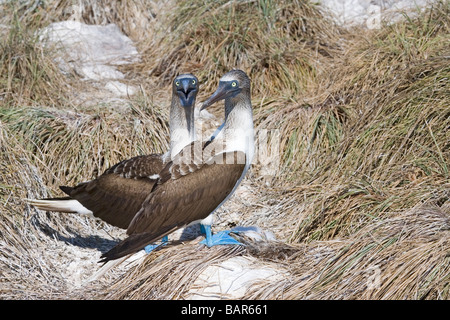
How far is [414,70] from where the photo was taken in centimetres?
678

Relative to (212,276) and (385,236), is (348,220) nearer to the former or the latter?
(385,236)

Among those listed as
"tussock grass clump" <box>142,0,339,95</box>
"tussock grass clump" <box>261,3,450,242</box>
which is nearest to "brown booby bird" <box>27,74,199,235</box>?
"tussock grass clump" <box>261,3,450,242</box>

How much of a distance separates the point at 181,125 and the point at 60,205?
121 cm

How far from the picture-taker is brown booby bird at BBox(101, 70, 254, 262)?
212 inches

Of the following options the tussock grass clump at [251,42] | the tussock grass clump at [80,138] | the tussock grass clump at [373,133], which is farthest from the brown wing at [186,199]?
the tussock grass clump at [251,42]

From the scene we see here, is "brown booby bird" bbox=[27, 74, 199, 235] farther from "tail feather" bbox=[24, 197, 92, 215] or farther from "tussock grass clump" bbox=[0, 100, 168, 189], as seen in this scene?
"tussock grass clump" bbox=[0, 100, 168, 189]

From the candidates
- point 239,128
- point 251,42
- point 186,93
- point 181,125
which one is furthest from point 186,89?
point 251,42

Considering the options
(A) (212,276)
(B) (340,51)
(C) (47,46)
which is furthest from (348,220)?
(C) (47,46)

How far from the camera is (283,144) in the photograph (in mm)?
7441

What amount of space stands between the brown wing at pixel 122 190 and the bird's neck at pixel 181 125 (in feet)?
0.74

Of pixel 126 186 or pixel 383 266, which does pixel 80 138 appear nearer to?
pixel 126 186

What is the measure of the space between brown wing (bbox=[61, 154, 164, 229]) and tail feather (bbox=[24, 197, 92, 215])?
5cm

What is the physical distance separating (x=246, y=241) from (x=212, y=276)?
0.60 m

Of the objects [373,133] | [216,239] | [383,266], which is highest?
[373,133]
